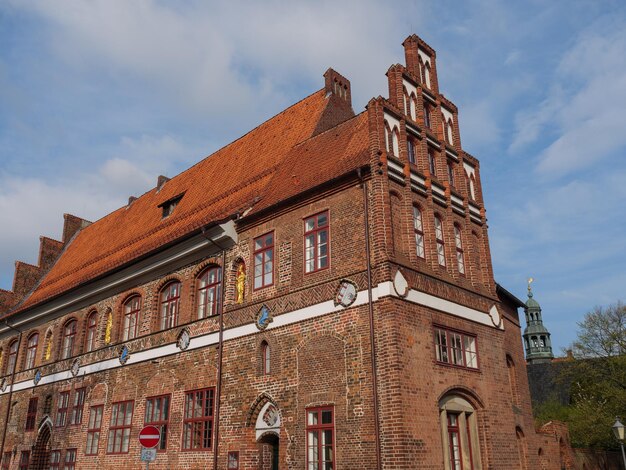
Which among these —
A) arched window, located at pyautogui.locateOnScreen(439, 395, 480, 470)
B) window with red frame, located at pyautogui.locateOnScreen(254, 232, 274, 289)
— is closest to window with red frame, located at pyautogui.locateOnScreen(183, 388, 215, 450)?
window with red frame, located at pyautogui.locateOnScreen(254, 232, 274, 289)

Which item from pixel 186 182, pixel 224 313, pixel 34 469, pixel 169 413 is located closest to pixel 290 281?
pixel 224 313

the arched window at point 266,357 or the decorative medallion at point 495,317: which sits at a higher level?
the decorative medallion at point 495,317

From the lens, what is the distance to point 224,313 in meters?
17.3

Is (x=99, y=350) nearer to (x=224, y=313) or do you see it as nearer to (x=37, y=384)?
(x=37, y=384)

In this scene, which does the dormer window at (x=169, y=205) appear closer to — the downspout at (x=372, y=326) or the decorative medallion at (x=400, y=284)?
the downspout at (x=372, y=326)

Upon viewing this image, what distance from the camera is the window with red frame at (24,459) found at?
2395cm

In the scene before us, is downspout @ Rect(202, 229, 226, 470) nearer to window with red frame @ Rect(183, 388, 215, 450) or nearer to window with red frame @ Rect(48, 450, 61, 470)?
window with red frame @ Rect(183, 388, 215, 450)

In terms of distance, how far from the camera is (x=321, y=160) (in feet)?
55.4

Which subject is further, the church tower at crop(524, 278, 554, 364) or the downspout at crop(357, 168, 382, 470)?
the church tower at crop(524, 278, 554, 364)

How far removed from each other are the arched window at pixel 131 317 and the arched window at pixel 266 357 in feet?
22.4

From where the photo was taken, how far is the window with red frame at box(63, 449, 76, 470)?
2128cm

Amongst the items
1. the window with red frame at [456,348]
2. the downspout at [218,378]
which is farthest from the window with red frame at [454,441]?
the downspout at [218,378]

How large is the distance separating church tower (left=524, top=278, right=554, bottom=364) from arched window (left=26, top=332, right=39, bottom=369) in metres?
44.7

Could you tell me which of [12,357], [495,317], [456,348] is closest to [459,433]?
[456,348]
